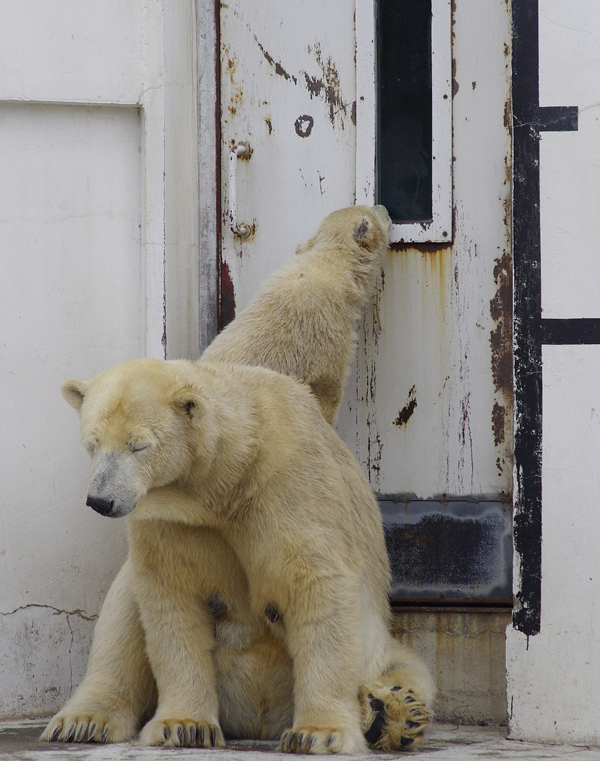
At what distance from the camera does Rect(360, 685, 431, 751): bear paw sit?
338cm

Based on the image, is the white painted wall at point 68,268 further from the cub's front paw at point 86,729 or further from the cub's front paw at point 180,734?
the cub's front paw at point 180,734

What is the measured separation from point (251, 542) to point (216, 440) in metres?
0.39

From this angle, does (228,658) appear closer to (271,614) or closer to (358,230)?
(271,614)

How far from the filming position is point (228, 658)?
11.9 feet

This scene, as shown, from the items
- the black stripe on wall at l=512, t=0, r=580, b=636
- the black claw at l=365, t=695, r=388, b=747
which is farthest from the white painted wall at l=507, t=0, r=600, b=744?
the black claw at l=365, t=695, r=388, b=747

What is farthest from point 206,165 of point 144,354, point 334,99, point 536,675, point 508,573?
point 536,675

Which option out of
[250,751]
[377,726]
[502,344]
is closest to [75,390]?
[250,751]

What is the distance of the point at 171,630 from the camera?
3494mm

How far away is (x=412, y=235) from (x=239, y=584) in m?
1.83

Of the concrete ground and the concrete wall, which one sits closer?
the concrete ground

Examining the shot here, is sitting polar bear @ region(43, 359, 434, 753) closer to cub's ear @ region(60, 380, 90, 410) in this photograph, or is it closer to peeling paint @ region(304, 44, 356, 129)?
cub's ear @ region(60, 380, 90, 410)

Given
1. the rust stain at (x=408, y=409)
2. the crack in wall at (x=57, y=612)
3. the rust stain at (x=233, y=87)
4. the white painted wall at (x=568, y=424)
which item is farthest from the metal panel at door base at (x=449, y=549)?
the rust stain at (x=233, y=87)

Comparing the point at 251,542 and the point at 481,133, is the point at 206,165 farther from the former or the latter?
the point at 251,542

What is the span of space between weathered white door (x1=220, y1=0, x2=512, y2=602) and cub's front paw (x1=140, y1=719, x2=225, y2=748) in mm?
1267
